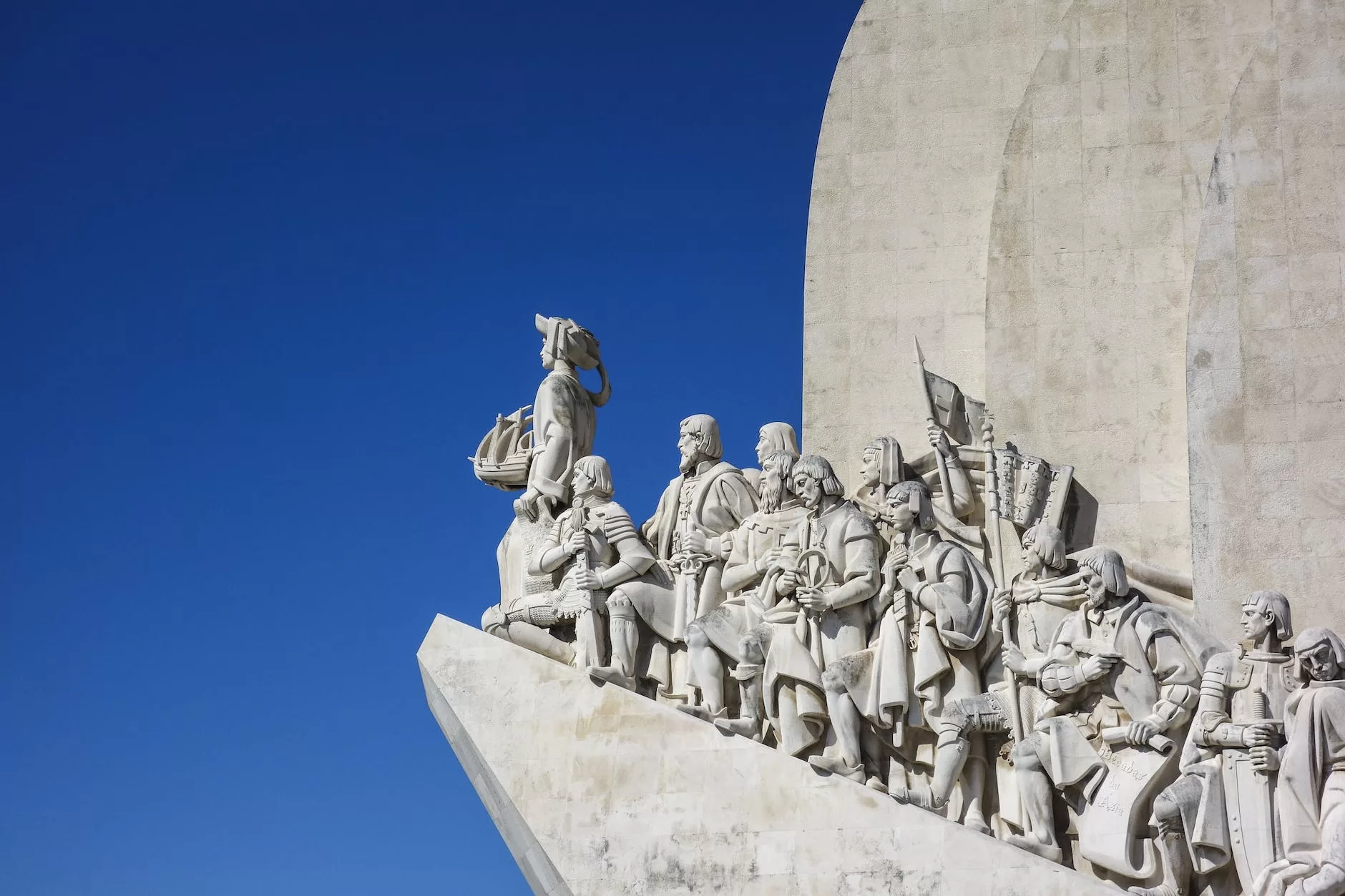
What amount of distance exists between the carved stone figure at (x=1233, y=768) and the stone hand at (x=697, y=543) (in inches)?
121

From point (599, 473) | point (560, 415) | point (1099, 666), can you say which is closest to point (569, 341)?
point (560, 415)

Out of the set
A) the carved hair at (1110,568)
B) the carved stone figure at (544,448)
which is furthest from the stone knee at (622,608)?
the carved hair at (1110,568)

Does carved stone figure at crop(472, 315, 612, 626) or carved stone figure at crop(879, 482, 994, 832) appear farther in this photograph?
carved stone figure at crop(472, 315, 612, 626)

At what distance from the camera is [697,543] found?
11.8 meters

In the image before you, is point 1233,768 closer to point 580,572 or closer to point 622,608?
point 622,608

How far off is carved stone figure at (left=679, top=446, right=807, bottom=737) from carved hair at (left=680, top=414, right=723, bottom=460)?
16.1 inches

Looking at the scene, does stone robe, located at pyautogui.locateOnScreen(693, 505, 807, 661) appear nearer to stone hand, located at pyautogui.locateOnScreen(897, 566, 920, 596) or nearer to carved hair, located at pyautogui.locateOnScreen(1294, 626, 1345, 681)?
stone hand, located at pyautogui.locateOnScreen(897, 566, 920, 596)

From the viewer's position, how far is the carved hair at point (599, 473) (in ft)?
40.3

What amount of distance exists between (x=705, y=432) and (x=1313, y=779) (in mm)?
4233

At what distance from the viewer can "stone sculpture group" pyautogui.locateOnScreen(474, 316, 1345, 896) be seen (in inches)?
374

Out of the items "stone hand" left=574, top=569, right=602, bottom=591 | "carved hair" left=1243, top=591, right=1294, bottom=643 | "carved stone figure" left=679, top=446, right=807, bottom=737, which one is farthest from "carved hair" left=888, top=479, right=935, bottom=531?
"carved hair" left=1243, top=591, right=1294, bottom=643

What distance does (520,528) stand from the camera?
12.7 metres

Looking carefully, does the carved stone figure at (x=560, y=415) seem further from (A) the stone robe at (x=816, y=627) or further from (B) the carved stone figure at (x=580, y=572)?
(A) the stone robe at (x=816, y=627)

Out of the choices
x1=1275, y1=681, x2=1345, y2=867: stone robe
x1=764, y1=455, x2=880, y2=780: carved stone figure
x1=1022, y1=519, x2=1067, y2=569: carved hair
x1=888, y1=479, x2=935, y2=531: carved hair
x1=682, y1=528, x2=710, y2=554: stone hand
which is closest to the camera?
x1=1275, y1=681, x2=1345, y2=867: stone robe
